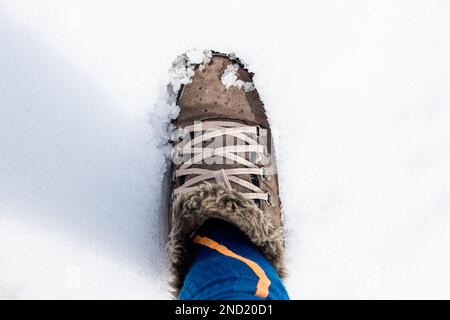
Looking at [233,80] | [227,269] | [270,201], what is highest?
[233,80]

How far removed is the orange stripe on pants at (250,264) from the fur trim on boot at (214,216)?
27 millimetres

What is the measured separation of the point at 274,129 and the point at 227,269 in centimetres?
Result: 40

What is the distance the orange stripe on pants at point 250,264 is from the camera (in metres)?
0.69

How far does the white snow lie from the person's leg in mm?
342

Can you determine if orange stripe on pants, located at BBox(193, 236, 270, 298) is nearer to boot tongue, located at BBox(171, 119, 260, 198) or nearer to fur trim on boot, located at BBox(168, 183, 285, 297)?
fur trim on boot, located at BBox(168, 183, 285, 297)

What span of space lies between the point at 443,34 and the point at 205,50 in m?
0.51

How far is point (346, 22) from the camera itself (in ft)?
3.24

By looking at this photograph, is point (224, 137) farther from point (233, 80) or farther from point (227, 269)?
point (227, 269)

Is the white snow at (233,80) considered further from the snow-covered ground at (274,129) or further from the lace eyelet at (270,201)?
the lace eyelet at (270,201)

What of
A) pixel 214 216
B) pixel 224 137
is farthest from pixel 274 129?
pixel 214 216

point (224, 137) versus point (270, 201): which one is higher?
point (224, 137)

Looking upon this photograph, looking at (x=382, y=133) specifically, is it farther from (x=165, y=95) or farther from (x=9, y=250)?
(x=9, y=250)

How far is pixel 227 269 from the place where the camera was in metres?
0.71

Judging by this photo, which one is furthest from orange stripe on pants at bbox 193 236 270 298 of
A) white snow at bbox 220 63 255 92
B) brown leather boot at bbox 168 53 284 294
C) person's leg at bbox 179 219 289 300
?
white snow at bbox 220 63 255 92
